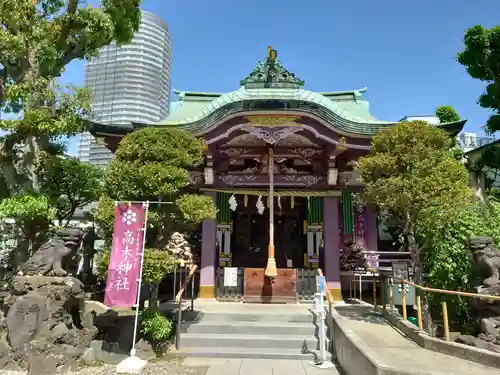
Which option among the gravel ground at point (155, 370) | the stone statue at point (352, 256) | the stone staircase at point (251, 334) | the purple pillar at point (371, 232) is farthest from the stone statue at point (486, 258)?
the purple pillar at point (371, 232)

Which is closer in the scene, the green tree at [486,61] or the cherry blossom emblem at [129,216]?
the cherry blossom emblem at [129,216]

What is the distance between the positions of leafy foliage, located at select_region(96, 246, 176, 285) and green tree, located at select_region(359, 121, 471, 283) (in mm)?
4176

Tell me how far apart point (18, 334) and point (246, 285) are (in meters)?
5.44

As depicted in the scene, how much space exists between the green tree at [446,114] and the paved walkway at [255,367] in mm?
15675

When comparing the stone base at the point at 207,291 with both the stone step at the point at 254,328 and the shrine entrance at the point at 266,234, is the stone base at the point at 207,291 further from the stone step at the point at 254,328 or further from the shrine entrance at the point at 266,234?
the stone step at the point at 254,328

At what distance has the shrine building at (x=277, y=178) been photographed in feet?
33.4

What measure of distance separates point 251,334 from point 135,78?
3311 centimetres

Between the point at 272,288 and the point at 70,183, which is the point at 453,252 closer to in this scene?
the point at 272,288

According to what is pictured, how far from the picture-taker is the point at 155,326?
7.02 metres

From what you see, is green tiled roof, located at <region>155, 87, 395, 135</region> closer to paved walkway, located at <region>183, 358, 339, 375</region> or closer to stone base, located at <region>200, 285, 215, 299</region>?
stone base, located at <region>200, 285, 215, 299</region>

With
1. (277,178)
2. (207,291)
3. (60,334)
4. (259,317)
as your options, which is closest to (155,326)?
(60,334)

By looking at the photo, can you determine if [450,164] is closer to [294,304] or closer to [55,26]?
[294,304]

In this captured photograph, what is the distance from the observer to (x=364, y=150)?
10836 mm

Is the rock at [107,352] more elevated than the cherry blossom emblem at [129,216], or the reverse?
the cherry blossom emblem at [129,216]
